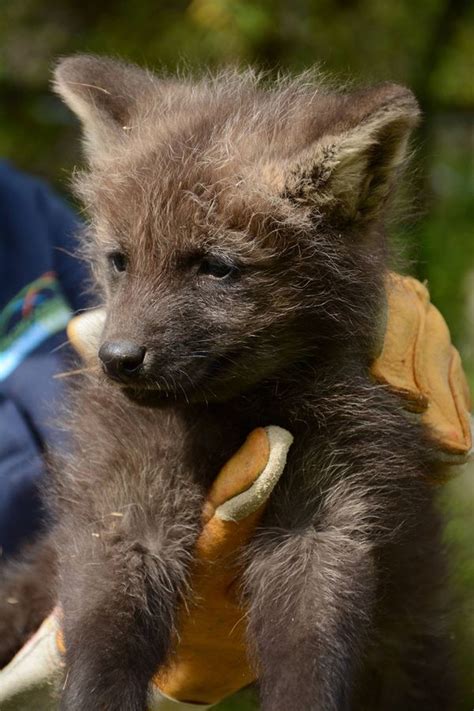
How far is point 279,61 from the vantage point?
6.66 metres

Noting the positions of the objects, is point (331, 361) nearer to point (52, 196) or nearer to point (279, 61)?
point (52, 196)

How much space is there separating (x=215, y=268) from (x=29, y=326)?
176cm

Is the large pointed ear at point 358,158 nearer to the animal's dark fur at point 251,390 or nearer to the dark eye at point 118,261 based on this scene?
the animal's dark fur at point 251,390

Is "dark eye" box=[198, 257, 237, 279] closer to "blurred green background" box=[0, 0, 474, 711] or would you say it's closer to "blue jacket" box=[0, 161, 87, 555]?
"blue jacket" box=[0, 161, 87, 555]

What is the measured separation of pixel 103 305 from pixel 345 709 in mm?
1332

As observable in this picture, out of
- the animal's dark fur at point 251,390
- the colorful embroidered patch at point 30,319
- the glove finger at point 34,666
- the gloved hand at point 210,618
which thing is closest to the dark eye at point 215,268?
the animal's dark fur at point 251,390

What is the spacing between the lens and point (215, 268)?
2688 millimetres

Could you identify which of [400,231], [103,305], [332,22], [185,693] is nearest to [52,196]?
[103,305]

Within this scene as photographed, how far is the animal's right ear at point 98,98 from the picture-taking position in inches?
120

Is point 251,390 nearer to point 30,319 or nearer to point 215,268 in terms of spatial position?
point 215,268

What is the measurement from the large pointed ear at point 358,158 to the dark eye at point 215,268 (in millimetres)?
239

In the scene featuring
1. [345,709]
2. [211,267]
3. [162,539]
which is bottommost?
[345,709]

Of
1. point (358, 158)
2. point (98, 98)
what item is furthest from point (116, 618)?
point (98, 98)

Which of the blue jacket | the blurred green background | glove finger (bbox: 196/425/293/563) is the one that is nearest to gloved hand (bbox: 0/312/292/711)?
glove finger (bbox: 196/425/293/563)
